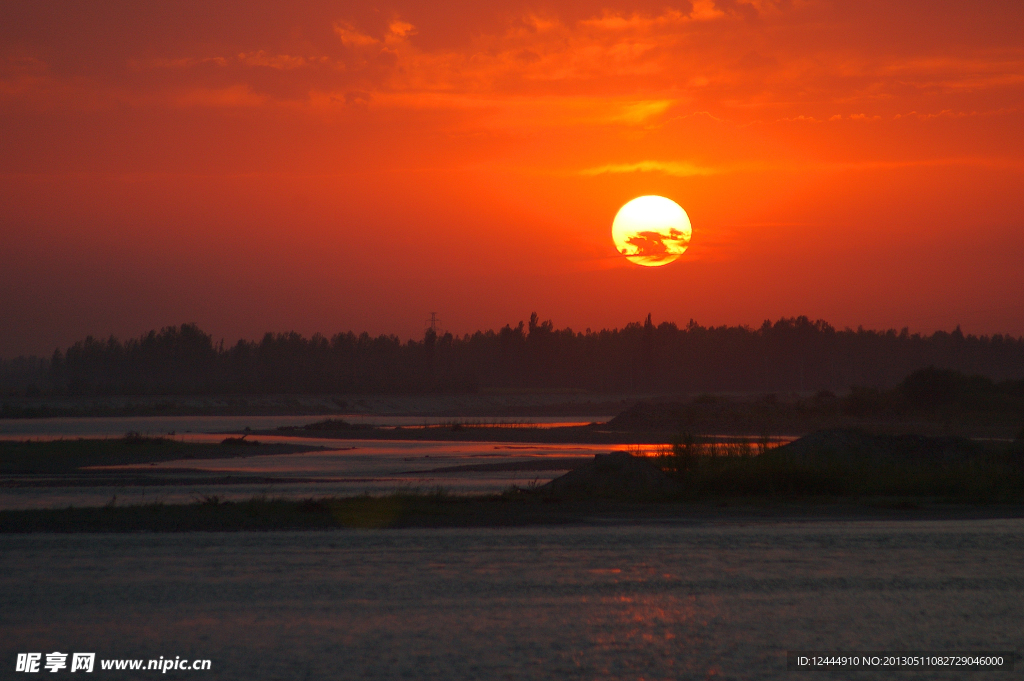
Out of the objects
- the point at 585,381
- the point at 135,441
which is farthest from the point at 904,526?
the point at 585,381

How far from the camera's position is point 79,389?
134 metres

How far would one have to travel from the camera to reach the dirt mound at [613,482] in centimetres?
2361

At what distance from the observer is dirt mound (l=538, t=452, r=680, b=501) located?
2361 centimetres

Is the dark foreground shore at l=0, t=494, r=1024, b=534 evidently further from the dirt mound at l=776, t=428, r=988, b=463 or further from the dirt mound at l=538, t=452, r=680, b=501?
the dirt mound at l=776, t=428, r=988, b=463

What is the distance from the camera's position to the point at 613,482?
24.0m

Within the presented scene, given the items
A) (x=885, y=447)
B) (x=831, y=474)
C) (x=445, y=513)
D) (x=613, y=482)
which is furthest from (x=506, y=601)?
(x=885, y=447)

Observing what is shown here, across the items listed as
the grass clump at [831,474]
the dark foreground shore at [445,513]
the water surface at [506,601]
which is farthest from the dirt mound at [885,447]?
the water surface at [506,601]

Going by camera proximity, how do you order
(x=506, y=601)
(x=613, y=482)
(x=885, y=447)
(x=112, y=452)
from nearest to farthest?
(x=506, y=601) → (x=613, y=482) → (x=885, y=447) → (x=112, y=452)

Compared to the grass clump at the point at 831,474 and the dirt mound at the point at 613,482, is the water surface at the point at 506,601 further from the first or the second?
the grass clump at the point at 831,474

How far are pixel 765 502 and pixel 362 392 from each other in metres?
124

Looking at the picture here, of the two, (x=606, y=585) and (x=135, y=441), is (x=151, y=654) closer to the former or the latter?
(x=606, y=585)

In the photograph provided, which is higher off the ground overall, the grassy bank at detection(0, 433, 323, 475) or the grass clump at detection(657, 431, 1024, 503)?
the grass clump at detection(657, 431, 1024, 503)

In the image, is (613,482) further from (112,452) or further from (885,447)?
(112,452)

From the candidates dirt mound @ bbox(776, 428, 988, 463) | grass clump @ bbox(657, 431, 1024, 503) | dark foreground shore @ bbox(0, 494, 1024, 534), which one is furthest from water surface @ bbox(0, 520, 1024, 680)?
dirt mound @ bbox(776, 428, 988, 463)
